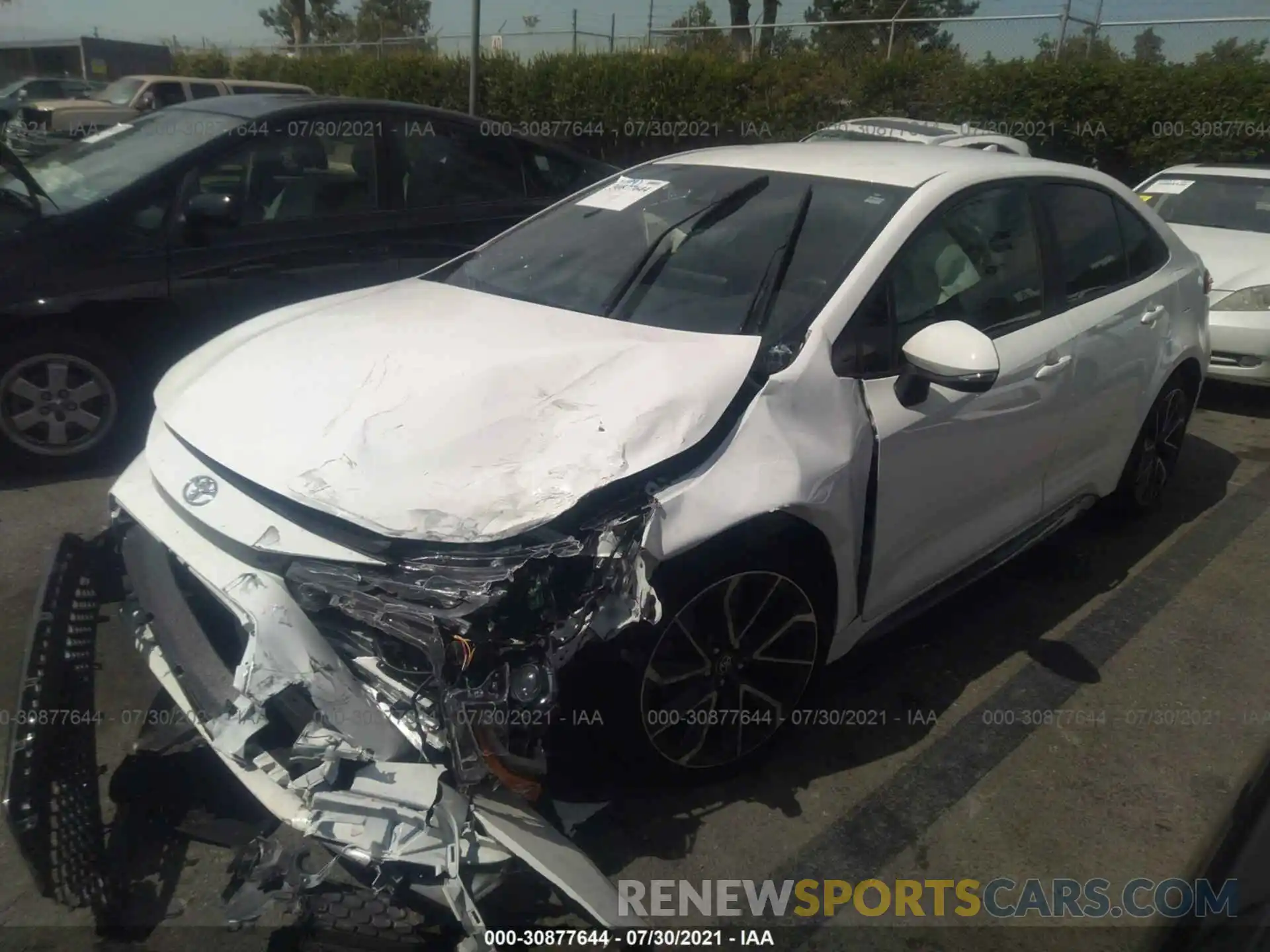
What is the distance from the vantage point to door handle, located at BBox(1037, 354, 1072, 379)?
3.36 metres

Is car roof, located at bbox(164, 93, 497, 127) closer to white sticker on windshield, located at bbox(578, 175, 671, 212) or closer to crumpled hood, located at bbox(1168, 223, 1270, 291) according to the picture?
white sticker on windshield, located at bbox(578, 175, 671, 212)

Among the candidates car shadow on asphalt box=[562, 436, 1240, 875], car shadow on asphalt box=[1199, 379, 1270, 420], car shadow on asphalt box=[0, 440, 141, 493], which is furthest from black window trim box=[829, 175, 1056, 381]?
car shadow on asphalt box=[1199, 379, 1270, 420]

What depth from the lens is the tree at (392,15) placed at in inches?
1960

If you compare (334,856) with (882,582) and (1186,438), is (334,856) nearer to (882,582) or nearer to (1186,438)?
(882,582)

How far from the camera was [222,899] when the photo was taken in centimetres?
228

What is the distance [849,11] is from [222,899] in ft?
110

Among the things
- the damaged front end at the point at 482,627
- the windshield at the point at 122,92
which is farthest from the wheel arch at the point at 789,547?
the windshield at the point at 122,92

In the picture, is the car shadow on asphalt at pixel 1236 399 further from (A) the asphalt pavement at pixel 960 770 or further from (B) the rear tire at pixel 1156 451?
(A) the asphalt pavement at pixel 960 770

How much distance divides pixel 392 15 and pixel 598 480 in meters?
63.4

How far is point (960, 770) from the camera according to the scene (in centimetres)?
298

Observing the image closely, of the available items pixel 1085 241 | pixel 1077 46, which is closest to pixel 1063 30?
pixel 1077 46

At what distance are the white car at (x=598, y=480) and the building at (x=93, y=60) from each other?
32.3 metres

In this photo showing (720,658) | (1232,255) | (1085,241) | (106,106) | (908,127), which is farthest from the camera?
(106,106)

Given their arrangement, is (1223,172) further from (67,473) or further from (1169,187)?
(67,473)
